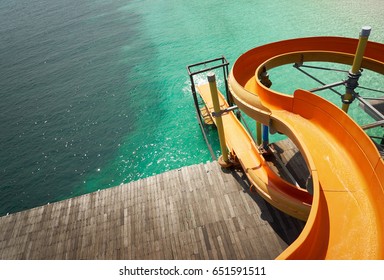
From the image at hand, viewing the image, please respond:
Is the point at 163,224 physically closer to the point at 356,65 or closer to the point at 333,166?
the point at 333,166

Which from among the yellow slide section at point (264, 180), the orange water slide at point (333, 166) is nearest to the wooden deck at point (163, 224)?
the yellow slide section at point (264, 180)

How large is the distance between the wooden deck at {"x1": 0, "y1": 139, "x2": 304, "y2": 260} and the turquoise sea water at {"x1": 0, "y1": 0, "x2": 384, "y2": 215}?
6134mm

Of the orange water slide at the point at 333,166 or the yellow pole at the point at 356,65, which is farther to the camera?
the yellow pole at the point at 356,65

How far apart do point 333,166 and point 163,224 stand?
10229 mm

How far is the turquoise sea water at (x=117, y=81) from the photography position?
81.3 ft

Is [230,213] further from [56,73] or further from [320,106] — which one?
[56,73]

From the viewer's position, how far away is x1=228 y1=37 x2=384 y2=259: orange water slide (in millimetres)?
7535

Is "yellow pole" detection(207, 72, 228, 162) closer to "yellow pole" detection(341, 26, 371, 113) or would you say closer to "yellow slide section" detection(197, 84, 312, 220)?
"yellow slide section" detection(197, 84, 312, 220)

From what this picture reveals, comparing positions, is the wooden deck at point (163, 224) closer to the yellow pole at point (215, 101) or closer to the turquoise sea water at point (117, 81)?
the yellow pole at point (215, 101)

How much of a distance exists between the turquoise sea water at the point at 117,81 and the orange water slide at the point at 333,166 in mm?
12509

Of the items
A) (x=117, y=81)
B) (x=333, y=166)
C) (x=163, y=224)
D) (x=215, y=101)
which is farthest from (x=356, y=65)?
(x=117, y=81)

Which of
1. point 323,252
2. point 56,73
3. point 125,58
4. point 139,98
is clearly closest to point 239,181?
point 323,252

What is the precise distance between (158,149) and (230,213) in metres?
12.4

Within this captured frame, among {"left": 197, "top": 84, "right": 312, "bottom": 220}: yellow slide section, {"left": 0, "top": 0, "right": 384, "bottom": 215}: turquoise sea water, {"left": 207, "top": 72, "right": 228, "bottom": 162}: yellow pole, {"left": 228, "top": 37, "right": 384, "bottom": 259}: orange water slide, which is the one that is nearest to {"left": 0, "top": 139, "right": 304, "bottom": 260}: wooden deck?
{"left": 197, "top": 84, "right": 312, "bottom": 220}: yellow slide section
